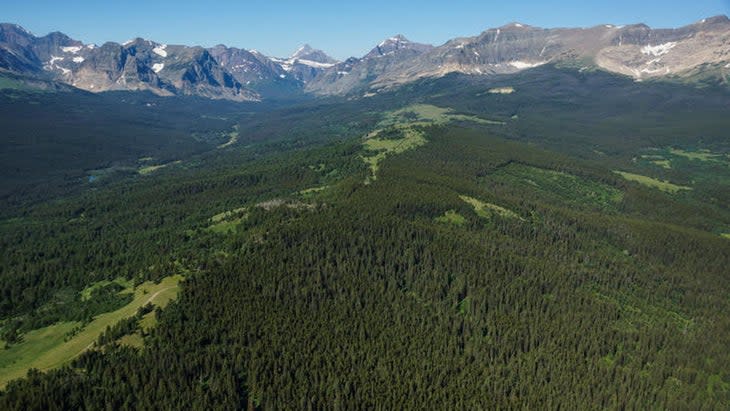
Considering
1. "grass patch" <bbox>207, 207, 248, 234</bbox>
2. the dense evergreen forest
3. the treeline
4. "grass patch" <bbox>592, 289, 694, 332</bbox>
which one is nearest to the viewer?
the treeline

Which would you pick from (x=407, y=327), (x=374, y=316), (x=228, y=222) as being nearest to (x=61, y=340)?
(x=374, y=316)

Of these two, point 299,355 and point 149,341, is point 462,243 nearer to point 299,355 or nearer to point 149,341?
point 299,355

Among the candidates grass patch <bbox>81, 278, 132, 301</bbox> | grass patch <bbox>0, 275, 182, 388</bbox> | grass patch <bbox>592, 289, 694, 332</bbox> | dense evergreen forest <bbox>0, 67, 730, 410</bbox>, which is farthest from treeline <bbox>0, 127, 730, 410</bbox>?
grass patch <bbox>81, 278, 132, 301</bbox>

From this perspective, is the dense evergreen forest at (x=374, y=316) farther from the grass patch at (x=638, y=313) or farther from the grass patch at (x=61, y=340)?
the grass patch at (x=61, y=340)

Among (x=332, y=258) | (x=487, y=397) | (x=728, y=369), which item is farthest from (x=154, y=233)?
(x=728, y=369)

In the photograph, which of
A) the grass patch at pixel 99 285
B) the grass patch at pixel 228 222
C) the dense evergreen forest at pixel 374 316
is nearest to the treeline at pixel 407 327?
the dense evergreen forest at pixel 374 316

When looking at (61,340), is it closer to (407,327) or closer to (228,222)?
(228,222)

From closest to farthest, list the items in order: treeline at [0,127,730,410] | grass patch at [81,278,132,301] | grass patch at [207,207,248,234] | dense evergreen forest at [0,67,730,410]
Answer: treeline at [0,127,730,410] < dense evergreen forest at [0,67,730,410] < grass patch at [81,278,132,301] < grass patch at [207,207,248,234]

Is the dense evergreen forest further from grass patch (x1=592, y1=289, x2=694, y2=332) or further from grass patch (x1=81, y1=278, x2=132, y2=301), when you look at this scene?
grass patch (x1=81, y1=278, x2=132, y2=301)
